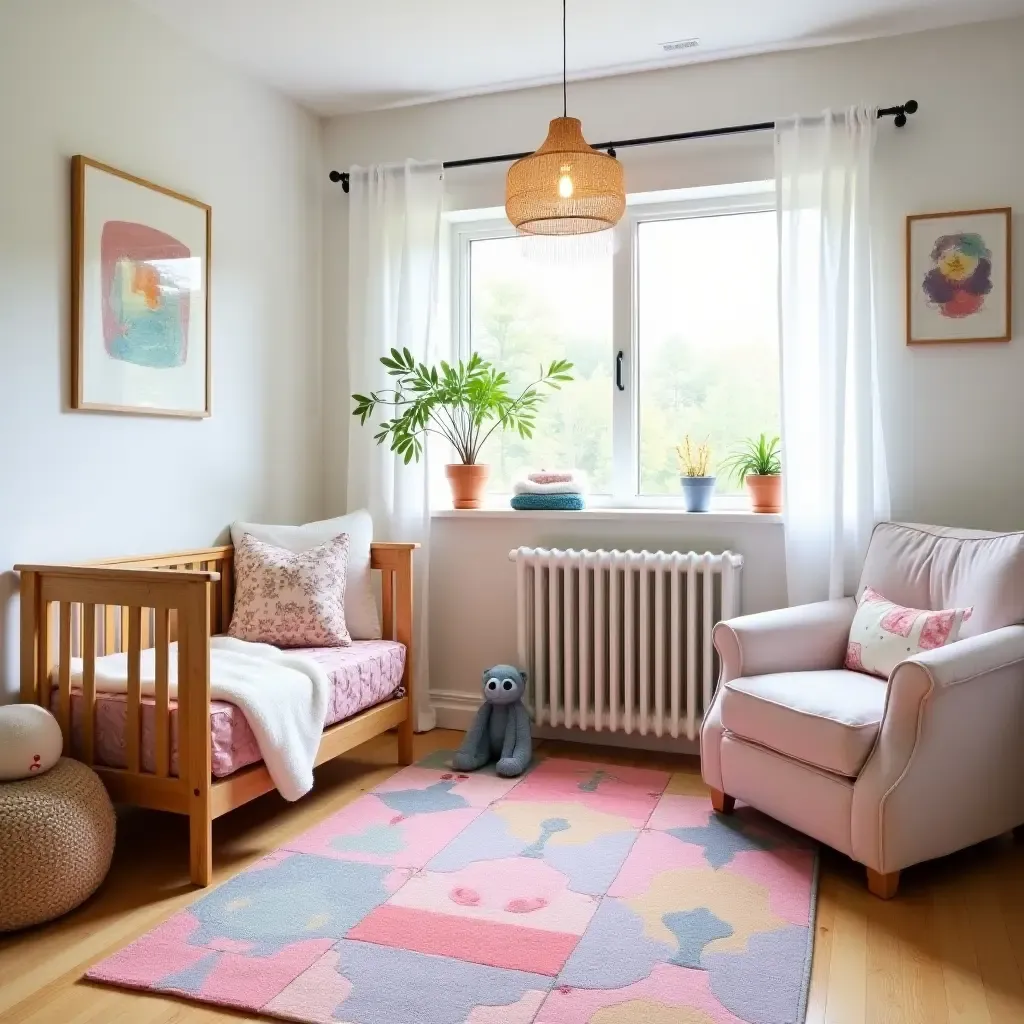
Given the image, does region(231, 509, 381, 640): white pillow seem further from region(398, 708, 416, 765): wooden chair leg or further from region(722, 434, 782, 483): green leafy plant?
region(722, 434, 782, 483): green leafy plant

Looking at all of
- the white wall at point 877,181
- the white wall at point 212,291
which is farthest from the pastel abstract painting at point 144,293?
the white wall at point 877,181

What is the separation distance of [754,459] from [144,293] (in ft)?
6.90

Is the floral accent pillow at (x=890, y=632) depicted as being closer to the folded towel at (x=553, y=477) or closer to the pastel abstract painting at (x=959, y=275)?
the pastel abstract painting at (x=959, y=275)

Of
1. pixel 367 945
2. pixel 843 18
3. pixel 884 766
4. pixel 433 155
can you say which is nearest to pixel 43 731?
pixel 367 945

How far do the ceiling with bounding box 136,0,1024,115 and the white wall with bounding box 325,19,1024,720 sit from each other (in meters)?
0.10

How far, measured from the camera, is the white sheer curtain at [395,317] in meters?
3.72

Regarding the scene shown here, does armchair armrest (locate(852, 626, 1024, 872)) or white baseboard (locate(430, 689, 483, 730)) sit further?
white baseboard (locate(430, 689, 483, 730))

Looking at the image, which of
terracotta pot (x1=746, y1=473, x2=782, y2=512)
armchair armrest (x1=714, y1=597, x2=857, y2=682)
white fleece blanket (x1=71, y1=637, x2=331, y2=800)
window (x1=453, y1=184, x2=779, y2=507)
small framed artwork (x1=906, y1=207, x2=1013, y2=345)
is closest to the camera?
white fleece blanket (x1=71, y1=637, x2=331, y2=800)

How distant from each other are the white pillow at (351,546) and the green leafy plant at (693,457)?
1176 millimetres

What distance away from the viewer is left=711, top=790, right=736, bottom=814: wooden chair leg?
282 centimetres

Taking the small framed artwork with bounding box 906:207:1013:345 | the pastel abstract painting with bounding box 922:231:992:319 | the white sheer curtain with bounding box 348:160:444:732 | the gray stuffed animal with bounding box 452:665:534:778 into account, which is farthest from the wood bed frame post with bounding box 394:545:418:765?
the pastel abstract painting with bounding box 922:231:992:319

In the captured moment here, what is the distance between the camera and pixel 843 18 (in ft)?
10.2

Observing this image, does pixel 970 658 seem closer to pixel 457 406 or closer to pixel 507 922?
pixel 507 922

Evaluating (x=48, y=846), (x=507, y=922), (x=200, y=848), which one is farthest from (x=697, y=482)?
(x=48, y=846)
